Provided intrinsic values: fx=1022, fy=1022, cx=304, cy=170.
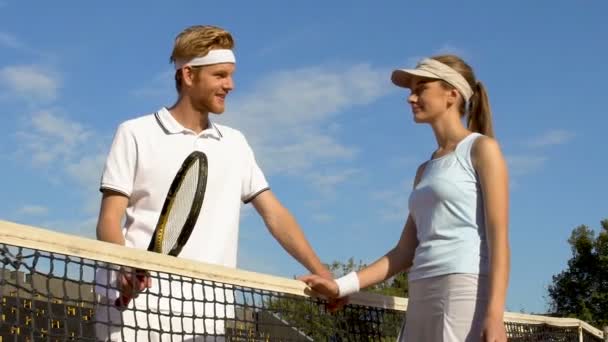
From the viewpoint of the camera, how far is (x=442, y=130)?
473 centimetres

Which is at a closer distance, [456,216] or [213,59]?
[456,216]

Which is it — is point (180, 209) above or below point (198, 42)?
below

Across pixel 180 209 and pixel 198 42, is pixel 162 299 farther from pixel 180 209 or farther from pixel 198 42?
pixel 198 42

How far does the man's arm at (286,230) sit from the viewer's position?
17.7 feet

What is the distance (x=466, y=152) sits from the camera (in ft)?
14.9

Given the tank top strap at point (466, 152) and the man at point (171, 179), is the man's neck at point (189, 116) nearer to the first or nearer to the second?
the man at point (171, 179)

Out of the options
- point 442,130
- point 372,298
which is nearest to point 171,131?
point 442,130

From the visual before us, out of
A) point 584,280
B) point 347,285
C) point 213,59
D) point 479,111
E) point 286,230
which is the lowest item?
point 347,285

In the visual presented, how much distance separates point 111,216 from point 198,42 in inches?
39.1

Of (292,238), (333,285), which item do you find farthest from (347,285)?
(292,238)

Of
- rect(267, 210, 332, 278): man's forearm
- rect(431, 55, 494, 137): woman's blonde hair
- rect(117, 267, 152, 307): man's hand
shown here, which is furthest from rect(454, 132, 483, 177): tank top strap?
rect(117, 267, 152, 307): man's hand

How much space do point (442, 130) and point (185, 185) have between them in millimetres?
1210

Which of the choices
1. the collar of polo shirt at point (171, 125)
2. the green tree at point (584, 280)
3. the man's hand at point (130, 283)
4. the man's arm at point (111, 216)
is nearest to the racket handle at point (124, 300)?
the man's hand at point (130, 283)

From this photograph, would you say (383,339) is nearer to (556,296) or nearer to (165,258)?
(165,258)
